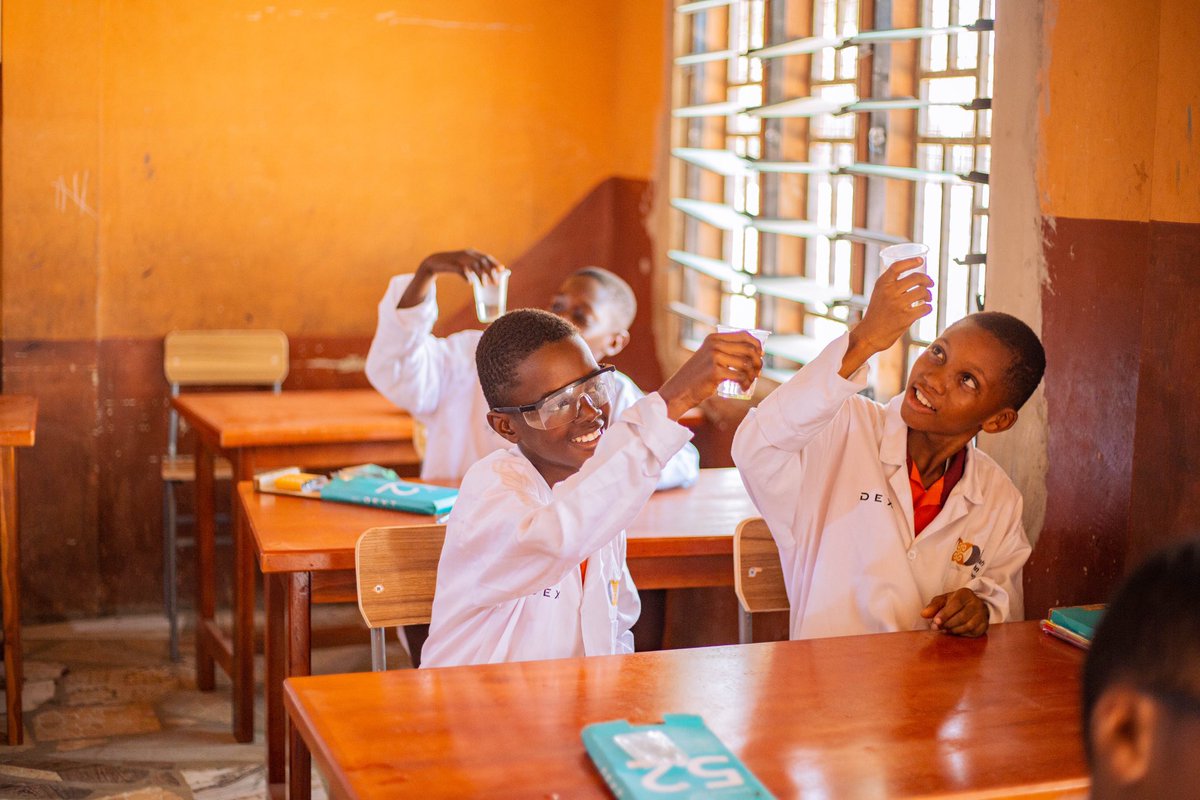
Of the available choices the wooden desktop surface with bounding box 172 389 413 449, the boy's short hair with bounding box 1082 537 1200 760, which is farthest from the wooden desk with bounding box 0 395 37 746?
the boy's short hair with bounding box 1082 537 1200 760

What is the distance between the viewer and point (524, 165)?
→ 5.28 metres

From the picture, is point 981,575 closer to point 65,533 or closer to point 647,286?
point 647,286

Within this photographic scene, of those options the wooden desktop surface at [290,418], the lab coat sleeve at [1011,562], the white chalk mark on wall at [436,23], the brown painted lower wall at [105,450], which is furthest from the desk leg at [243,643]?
the white chalk mark on wall at [436,23]

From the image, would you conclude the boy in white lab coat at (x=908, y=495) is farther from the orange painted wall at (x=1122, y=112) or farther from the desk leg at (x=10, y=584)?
the desk leg at (x=10, y=584)

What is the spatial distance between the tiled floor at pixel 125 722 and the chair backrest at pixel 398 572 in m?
1.21

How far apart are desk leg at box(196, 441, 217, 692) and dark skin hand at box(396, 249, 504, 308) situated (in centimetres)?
104

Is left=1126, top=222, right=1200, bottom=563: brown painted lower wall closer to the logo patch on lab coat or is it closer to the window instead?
the logo patch on lab coat

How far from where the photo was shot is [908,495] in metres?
2.37

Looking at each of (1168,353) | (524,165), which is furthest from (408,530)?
(524,165)

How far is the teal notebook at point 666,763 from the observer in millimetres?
1383

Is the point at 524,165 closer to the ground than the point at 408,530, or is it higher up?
higher up

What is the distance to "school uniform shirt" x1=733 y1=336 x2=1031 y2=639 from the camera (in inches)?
91.0

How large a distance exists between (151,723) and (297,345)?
167 cm

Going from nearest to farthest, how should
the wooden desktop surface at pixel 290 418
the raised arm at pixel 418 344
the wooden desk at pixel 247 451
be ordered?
the raised arm at pixel 418 344, the wooden desk at pixel 247 451, the wooden desktop surface at pixel 290 418
